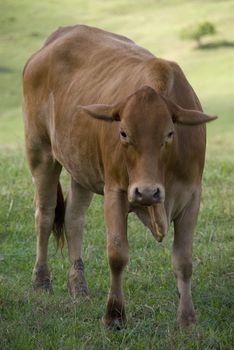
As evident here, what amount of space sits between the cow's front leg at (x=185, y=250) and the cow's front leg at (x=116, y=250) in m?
0.37

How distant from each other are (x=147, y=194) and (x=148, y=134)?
41 centimetres

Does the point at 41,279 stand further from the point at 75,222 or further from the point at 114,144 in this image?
the point at 114,144

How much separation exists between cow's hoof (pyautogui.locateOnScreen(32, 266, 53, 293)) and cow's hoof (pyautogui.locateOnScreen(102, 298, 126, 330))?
1.22 metres

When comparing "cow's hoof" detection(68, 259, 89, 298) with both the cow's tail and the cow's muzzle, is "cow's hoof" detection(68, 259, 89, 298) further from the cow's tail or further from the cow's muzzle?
the cow's muzzle

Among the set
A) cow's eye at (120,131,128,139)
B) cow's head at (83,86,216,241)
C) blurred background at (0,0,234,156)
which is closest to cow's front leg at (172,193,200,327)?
cow's head at (83,86,216,241)

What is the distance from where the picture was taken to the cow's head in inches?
242

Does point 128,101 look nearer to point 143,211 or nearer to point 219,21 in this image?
Answer: point 143,211

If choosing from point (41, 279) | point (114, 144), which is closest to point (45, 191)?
point (41, 279)

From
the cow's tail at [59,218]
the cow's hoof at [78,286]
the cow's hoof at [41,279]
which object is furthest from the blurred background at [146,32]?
the cow's hoof at [78,286]

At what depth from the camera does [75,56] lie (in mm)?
8133

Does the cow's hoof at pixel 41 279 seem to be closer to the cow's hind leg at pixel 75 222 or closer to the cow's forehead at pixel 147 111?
the cow's hind leg at pixel 75 222

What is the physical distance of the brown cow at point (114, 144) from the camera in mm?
6309

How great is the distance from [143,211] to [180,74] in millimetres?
939

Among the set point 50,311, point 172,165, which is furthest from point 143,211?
point 50,311
